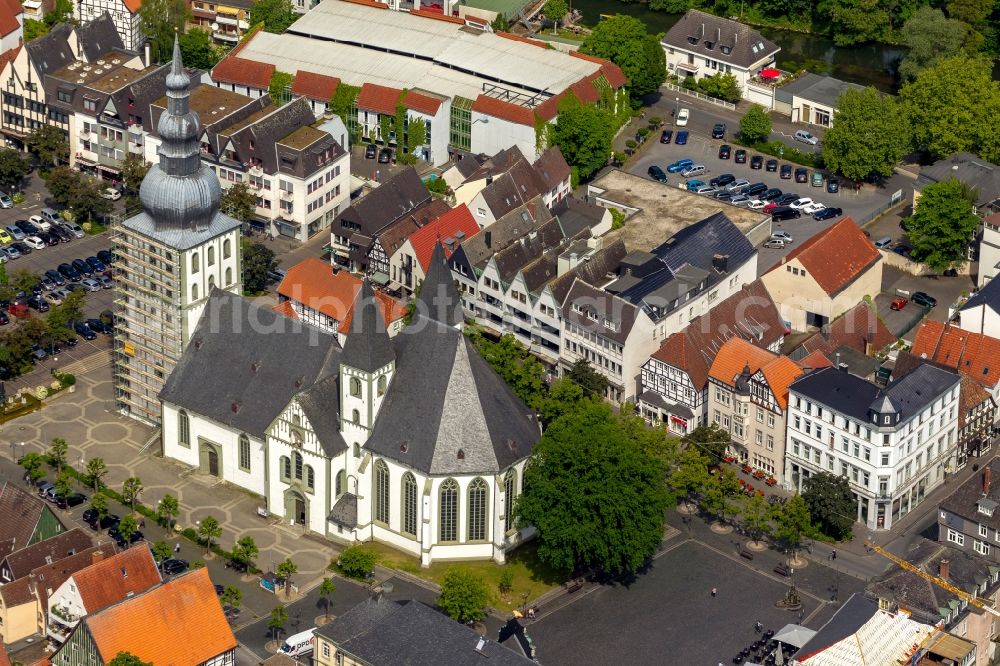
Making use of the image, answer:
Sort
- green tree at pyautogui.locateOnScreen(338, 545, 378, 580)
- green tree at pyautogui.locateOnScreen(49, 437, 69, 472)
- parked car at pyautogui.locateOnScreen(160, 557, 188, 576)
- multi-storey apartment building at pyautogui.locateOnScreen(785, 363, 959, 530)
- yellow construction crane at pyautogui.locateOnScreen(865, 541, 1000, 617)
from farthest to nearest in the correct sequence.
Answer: green tree at pyautogui.locateOnScreen(49, 437, 69, 472) < multi-storey apartment building at pyautogui.locateOnScreen(785, 363, 959, 530) < parked car at pyautogui.locateOnScreen(160, 557, 188, 576) < green tree at pyautogui.locateOnScreen(338, 545, 378, 580) < yellow construction crane at pyautogui.locateOnScreen(865, 541, 1000, 617)

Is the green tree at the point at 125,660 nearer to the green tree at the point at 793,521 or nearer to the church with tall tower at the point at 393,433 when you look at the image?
the church with tall tower at the point at 393,433

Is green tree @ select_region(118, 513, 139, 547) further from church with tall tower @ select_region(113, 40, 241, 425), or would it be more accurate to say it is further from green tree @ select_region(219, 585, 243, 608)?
church with tall tower @ select_region(113, 40, 241, 425)

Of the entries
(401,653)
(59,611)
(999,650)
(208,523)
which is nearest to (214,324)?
(208,523)

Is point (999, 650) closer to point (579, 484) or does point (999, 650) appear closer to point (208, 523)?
point (579, 484)

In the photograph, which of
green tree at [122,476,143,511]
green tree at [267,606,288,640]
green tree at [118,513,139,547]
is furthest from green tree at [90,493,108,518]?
green tree at [267,606,288,640]

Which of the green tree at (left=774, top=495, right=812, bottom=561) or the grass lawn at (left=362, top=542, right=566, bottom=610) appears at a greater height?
the green tree at (left=774, top=495, right=812, bottom=561)

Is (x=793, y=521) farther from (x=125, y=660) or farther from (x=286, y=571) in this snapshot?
(x=125, y=660)
